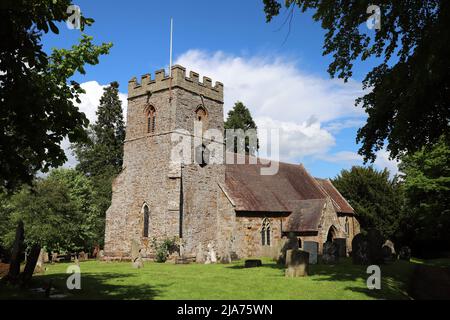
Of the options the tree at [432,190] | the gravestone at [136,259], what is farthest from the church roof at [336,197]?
the gravestone at [136,259]

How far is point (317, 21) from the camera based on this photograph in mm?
11992

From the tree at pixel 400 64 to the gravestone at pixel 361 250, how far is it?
19.6 feet

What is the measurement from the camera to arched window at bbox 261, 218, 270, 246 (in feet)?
89.0

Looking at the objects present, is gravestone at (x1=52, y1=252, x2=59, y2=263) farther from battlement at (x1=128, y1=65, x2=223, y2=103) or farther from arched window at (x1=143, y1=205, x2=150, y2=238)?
battlement at (x1=128, y1=65, x2=223, y2=103)

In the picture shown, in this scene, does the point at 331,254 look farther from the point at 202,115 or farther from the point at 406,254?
the point at 202,115

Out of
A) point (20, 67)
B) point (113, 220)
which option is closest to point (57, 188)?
point (113, 220)

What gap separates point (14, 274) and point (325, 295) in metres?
8.46

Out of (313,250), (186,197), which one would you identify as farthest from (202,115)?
A: (313,250)

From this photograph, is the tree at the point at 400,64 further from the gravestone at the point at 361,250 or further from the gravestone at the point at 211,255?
the gravestone at the point at 211,255

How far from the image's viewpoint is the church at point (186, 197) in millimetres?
24375

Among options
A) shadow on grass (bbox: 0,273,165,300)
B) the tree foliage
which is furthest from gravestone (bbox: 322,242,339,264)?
the tree foliage

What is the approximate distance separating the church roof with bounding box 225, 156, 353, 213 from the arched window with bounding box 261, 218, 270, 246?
0.95 m

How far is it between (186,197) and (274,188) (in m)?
8.79
